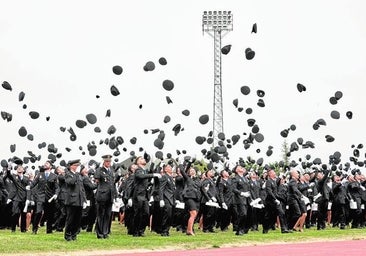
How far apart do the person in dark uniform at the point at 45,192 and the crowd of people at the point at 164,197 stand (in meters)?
0.03

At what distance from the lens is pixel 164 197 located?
21703mm

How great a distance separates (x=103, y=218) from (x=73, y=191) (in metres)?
1.70

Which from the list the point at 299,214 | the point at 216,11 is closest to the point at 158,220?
the point at 299,214

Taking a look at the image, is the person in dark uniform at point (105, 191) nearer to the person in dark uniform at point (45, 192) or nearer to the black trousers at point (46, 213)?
the person in dark uniform at point (45, 192)

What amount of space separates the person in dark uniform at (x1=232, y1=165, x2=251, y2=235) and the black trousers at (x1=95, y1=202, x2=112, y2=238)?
15.6 feet

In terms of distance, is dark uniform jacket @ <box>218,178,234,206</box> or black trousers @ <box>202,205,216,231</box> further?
black trousers @ <box>202,205,216,231</box>

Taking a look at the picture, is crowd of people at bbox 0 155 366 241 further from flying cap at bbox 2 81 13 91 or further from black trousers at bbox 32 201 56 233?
flying cap at bbox 2 81 13 91

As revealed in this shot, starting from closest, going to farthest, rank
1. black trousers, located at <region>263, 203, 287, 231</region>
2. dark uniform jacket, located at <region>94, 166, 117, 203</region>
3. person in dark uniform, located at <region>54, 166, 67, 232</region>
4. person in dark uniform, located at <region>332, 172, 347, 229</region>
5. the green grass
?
the green grass, dark uniform jacket, located at <region>94, 166, 117, 203</region>, person in dark uniform, located at <region>54, 166, 67, 232</region>, black trousers, located at <region>263, 203, 287, 231</region>, person in dark uniform, located at <region>332, 172, 347, 229</region>

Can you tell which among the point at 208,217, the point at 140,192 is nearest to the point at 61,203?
the point at 140,192

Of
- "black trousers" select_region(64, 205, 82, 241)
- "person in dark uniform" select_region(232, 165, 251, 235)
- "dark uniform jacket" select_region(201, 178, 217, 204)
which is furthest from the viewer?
"dark uniform jacket" select_region(201, 178, 217, 204)

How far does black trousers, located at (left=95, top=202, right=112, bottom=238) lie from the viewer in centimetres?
1941

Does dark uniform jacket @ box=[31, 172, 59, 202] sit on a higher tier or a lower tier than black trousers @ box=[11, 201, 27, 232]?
higher

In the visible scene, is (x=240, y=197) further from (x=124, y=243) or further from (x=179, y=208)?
(x=124, y=243)

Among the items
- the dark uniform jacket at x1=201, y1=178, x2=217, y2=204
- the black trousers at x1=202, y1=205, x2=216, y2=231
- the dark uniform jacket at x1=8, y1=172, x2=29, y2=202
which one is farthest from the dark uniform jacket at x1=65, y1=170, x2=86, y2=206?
the black trousers at x1=202, y1=205, x2=216, y2=231
